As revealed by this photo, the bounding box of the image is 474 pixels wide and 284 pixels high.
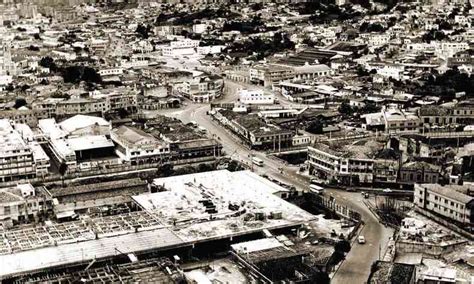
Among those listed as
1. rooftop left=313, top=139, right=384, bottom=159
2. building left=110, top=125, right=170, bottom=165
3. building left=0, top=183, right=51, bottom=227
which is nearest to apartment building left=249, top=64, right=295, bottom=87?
building left=110, top=125, right=170, bottom=165

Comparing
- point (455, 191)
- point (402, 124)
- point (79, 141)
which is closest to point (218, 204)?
point (455, 191)

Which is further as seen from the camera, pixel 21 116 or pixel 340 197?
pixel 21 116

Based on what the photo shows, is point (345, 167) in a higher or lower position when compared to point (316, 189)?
higher

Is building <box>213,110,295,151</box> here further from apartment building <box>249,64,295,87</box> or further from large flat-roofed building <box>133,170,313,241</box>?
apartment building <box>249,64,295,87</box>

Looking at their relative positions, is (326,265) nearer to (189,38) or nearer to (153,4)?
(189,38)

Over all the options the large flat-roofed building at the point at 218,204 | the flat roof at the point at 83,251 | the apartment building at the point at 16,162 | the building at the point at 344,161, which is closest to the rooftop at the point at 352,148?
the building at the point at 344,161

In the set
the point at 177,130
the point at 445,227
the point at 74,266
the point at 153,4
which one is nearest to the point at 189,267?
the point at 74,266

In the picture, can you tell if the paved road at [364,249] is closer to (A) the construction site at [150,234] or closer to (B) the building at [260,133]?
(A) the construction site at [150,234]

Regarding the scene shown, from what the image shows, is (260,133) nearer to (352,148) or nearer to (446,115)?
(352,148)
